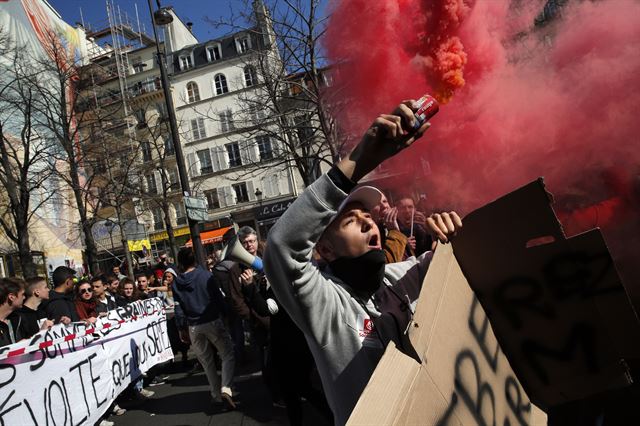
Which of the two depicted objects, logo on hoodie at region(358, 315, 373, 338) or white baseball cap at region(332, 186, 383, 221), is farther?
white baseball cap at region(332, 186, 383, 221)

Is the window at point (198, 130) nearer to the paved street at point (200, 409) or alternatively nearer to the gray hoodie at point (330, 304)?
the paved street at point (200, 409)

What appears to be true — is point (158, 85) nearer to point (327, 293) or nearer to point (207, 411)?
point (207, 411)

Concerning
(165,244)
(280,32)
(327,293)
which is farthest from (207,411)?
(165,244)

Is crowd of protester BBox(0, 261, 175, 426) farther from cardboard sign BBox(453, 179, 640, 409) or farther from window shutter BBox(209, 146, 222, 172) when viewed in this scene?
window shutter BBox(209, 146, 222, 172)

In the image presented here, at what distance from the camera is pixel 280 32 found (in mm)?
9203

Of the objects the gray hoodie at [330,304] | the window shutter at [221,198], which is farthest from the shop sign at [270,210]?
the gray hoodie at [330,304]

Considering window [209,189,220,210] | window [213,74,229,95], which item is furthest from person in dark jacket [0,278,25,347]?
window [213,74,229,95]

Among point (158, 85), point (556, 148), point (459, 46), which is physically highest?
point (158, 85)

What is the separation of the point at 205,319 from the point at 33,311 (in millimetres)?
2046

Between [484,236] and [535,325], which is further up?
[484,236]

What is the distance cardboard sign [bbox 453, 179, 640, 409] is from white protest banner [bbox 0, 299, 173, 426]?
4234 millimetres

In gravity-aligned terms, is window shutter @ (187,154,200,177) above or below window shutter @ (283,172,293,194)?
above

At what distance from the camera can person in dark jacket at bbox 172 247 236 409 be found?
5.55 meters

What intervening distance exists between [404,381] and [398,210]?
361cm
